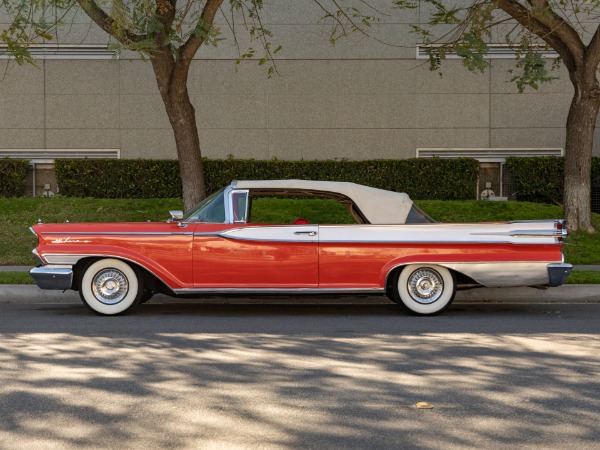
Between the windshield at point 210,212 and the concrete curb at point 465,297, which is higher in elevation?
the windshield at point 210,212

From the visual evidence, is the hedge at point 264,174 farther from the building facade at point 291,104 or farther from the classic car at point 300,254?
the classic car at point 300,254

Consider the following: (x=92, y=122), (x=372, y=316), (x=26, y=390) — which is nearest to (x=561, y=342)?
(x=372, y=316)

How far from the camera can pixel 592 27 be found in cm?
2244

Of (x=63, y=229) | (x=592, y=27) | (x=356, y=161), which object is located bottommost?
(x=63, y=229)

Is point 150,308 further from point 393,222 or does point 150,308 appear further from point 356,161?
point 356,161

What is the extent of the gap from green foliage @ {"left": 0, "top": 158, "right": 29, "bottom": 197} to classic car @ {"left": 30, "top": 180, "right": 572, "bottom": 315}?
1144 centimetres

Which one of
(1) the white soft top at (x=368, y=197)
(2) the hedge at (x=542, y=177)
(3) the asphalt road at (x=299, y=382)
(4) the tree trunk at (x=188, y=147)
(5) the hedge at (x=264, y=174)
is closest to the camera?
(3) the asphalt road at (x=299, y=382)

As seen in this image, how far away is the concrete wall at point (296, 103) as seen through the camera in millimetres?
22812

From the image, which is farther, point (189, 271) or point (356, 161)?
point (356, 161)

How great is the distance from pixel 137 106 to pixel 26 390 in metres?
16.9

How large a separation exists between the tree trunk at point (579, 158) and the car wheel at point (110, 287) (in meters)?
9.51

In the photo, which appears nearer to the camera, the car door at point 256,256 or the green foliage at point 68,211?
the car door at point 256,256

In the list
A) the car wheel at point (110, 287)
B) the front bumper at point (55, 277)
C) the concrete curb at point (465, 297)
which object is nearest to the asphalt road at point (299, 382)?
the car wheel at point (110, 287)

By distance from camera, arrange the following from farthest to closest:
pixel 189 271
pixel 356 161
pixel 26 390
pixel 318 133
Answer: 1. pixel 318 133
2. pixel 356 161
3. pixel 189 271
4. pixel 26 390
